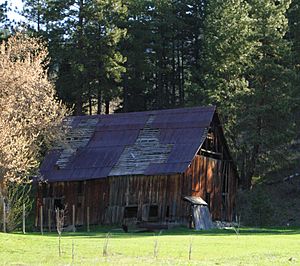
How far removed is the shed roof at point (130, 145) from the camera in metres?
48.2

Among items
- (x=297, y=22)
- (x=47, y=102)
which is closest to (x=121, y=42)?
(x=297, y=22)

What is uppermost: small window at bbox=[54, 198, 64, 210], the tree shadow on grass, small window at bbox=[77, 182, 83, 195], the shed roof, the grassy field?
the shed roof

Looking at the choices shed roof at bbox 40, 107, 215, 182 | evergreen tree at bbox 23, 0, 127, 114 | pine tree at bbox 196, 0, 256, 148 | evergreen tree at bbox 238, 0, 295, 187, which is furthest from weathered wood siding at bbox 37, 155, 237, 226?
evergreen tree at bbox 23, 0, 127, 114

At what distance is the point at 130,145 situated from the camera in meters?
50.6

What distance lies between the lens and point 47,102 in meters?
48.8

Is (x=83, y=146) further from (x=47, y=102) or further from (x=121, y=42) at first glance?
(x=121, y=42)

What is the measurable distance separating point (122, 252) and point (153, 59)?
45.3 meters

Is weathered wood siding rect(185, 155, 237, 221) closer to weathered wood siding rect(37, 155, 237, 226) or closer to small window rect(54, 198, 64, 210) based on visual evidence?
weathered wood siding rect(37, 155, 237, 226)

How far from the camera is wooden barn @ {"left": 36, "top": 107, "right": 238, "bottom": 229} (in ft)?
157

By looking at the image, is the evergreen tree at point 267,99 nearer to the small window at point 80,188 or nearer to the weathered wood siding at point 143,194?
the weathered wood siding at point 143,194

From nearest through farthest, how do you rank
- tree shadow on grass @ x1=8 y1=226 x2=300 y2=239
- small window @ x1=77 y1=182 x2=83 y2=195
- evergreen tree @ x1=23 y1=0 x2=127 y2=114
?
tree shadow on grass @ x1=8 y1=226 x2=300 y2=239 → small window @ x1=77 y1=182 x2=83 y2=195 → evergreen tree @ x1=23 y1=0 x2=127 y2=114

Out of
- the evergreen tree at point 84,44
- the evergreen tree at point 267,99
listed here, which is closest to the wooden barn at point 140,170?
the evergreen tree at point 267,99

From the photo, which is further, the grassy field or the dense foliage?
the dense foliage

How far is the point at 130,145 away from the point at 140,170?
117 inches
